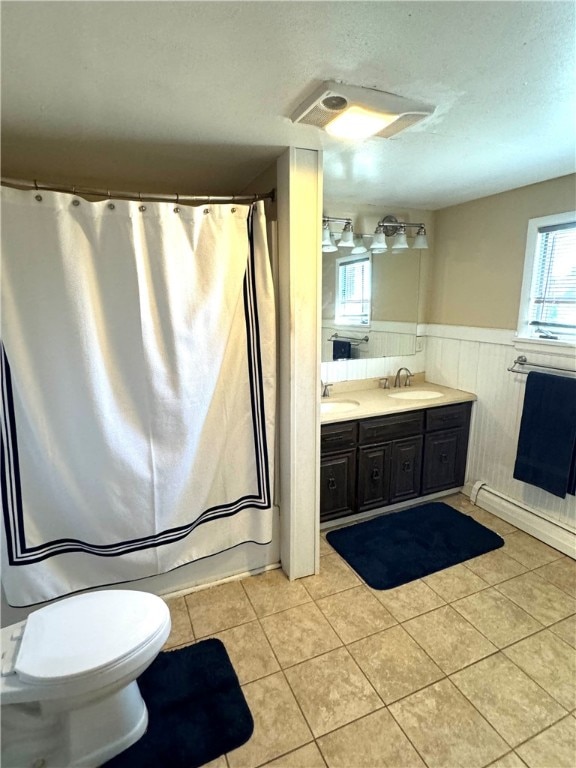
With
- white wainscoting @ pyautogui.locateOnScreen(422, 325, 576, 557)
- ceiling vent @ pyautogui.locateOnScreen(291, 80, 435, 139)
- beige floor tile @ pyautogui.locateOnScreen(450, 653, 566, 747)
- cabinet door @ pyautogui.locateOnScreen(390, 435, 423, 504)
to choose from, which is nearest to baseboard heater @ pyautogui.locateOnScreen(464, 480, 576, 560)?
white wainscoting @ pyautogui.locateOnScreen(422, 325, 576, 557)

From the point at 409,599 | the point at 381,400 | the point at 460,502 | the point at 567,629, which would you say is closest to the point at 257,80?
the point at 381,400

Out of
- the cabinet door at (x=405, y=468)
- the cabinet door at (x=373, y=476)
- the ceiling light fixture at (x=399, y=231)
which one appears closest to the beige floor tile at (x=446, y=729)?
the cabinet door at (x=373, y=476)

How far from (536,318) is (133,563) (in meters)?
2.80

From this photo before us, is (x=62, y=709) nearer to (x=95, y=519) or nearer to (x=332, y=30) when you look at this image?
(x=95, y=519)

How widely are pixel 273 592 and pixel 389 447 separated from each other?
3.93ft

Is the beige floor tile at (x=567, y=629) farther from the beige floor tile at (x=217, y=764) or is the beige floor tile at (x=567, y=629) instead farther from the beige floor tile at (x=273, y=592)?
the beige floor tile at (x=217, y=764)

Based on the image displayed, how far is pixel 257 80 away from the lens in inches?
48.7

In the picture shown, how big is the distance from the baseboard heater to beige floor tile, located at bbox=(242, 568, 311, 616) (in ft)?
5.22

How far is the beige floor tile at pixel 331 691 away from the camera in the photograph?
151cm

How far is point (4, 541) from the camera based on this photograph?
5.51ft

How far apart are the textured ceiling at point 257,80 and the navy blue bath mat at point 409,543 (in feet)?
7.32

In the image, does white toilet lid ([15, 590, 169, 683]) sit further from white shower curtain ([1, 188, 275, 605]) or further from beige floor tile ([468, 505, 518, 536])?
beige floor tile ([468, 505, 518, 536])

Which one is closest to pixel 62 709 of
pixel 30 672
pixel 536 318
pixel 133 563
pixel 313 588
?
pixel 30 672

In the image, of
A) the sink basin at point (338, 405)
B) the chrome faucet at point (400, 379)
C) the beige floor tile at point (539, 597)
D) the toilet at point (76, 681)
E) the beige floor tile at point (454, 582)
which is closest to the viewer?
the toilet at point (76, 681)
